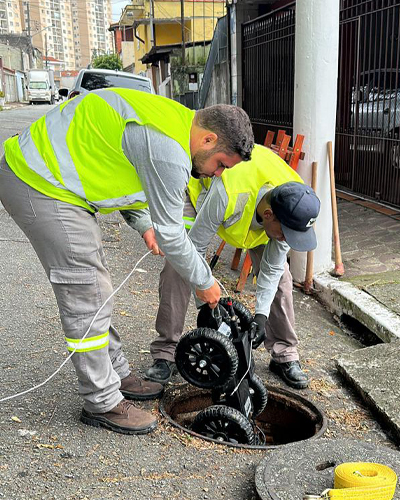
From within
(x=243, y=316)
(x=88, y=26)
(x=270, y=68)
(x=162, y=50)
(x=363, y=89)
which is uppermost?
(x=88, y=26)

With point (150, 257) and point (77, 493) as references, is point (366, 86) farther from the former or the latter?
point (77, 493)

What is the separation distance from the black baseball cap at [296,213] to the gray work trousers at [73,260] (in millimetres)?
1009

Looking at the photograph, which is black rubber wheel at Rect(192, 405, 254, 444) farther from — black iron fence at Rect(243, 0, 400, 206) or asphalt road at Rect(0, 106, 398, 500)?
black iron fence at Rect(243, 0, 400, 206)

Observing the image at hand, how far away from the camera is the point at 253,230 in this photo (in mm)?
3504

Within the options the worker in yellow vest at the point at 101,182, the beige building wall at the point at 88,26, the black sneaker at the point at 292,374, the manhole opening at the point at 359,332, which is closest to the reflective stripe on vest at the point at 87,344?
the worker in yellow vest at the point at 101,182

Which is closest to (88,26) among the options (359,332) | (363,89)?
(363,89)

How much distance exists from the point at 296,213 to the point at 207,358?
2.97 feet

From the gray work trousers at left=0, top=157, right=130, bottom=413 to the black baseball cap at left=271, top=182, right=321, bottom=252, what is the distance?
1.01 metres

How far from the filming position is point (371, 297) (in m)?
4.74

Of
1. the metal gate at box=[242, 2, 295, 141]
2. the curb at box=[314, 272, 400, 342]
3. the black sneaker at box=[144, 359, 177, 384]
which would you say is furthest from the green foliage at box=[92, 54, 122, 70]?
the black sneaker at box=[144, 359, 177, 384]

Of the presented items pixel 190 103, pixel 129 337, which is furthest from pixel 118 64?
pixel 129 337

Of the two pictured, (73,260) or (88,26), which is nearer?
(73,260)

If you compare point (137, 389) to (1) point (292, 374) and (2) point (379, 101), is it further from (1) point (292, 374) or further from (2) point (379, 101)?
(2) point (379, 101)

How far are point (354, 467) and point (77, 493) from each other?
126cm
